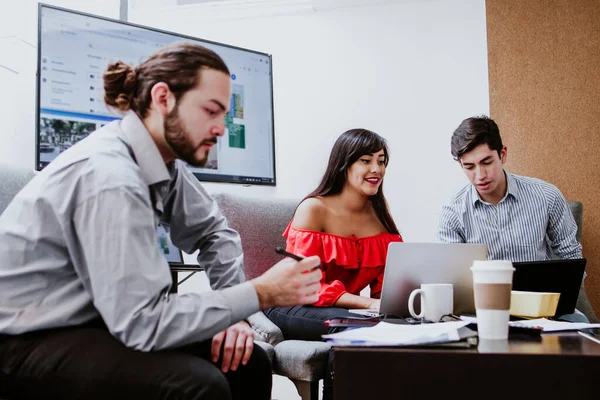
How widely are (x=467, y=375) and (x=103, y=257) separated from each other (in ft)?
1.94

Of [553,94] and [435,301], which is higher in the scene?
[553,94]

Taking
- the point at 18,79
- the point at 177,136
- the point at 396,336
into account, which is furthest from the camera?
the point at 18,79

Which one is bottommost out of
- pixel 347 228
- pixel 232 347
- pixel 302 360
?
pixel 302 360

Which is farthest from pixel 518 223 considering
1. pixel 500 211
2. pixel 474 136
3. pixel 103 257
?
pixel 103 257

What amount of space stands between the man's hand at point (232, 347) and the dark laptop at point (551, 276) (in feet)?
2.25

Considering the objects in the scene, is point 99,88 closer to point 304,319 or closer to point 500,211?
point 304,319

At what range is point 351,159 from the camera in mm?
2197

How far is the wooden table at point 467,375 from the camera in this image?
2.82 feet

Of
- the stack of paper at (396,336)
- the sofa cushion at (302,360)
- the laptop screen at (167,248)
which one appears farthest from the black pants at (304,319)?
the stack of paper at (396,336)

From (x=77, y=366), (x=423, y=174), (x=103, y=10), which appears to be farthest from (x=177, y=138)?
(x=423, y=174)

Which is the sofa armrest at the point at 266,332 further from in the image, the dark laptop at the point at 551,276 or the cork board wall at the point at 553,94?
the cork board wall at the point at 553,94

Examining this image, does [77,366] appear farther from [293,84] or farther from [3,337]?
[293,84]

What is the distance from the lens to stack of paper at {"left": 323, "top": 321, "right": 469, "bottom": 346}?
3.02 ft

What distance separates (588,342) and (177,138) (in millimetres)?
840
